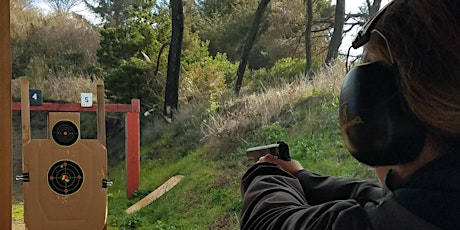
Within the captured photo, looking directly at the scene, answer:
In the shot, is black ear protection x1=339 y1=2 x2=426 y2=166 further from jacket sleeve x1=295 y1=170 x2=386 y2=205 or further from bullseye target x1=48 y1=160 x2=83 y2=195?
bullseye target x1=48 y1=160 x2=83 y2=195

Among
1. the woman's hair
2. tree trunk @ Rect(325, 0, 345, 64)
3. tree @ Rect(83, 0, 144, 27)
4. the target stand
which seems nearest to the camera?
the woman's hair

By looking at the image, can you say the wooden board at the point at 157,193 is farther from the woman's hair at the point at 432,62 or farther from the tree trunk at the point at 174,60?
the woman's hair at the point at 432,62

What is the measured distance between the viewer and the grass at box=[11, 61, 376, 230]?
1490 mm

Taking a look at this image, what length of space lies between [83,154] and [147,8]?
0.48 metres

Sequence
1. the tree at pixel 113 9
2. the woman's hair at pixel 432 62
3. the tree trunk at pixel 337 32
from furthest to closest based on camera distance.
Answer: the tree at pixel 113 9 → the tree trunk at pixel 337 32 → the woman's hair at pixel 432 62

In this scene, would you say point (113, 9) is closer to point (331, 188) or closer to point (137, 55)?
point (137, 55)

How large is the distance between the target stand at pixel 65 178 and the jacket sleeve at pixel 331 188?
1.13 metres

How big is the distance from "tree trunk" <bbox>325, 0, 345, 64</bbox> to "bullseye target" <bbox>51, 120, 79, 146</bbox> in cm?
79

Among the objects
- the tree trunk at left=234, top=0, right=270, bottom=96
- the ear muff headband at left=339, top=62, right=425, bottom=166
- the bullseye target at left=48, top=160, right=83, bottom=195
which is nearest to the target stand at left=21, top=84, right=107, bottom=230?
the bullseye target at left=48, top=160, right=83, bottom=195

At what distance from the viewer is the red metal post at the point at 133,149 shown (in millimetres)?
1618

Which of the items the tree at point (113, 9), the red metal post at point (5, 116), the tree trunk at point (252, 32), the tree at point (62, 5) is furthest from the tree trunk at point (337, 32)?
the red metal post at point (5, 116)

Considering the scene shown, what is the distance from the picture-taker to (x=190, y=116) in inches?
71.0

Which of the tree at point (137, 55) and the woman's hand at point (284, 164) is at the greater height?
the tree at point (137, 55)

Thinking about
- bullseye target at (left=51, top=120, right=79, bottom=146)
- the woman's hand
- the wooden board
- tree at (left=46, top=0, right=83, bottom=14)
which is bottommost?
the wooden board
